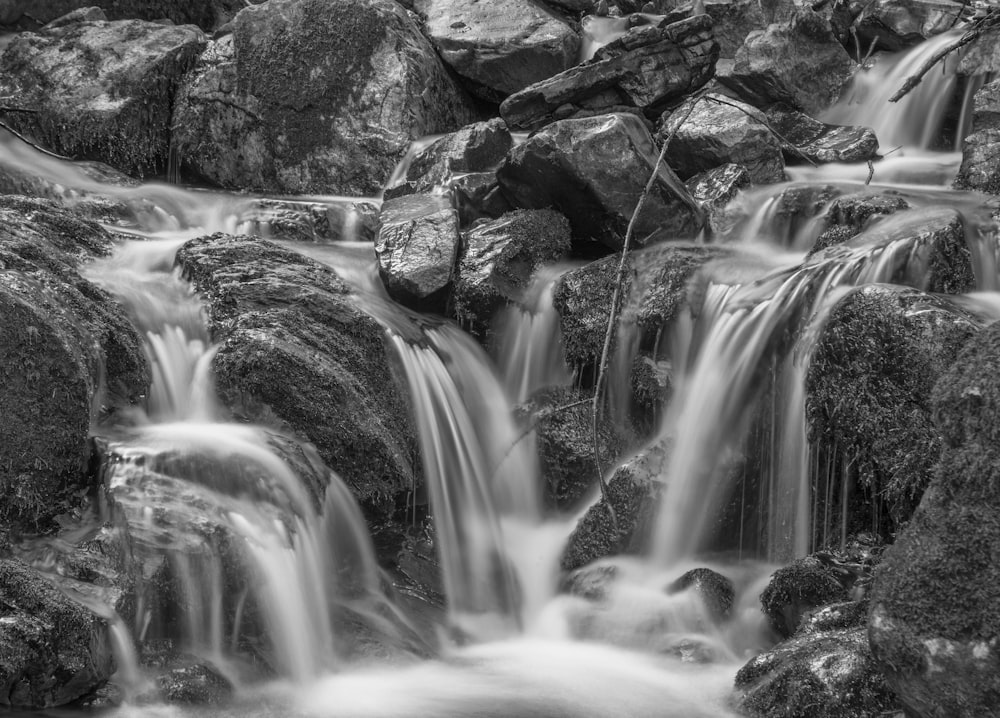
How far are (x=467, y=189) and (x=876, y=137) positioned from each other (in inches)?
190

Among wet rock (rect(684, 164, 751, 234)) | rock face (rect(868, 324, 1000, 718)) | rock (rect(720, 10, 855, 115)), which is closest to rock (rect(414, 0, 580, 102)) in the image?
rock (rect(720, 10, 855, 115))

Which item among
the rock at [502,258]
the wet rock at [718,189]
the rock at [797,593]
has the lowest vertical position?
the rock at [797,593]

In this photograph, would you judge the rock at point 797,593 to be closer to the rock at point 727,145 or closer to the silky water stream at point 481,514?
the silky water stream at point 481,514

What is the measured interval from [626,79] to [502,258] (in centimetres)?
405

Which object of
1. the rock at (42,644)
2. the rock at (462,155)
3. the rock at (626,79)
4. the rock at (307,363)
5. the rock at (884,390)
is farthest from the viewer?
the rock at (626,79)

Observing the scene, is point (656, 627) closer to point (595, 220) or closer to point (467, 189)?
point (595, 220)

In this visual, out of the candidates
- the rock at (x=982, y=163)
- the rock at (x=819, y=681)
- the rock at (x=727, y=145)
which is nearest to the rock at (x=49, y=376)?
the rock at (x=819, y=681)

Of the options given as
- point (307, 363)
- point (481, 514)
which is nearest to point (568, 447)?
point (481, 514)

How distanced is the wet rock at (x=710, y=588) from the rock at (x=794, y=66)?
7.98 metres

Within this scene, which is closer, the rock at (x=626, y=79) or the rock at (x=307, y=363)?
the rock at (x=307, y=363)

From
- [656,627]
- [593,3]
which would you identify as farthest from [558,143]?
[593,3]

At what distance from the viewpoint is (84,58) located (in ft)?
36.8

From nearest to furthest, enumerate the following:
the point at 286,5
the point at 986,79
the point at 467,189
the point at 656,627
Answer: the point at 656,627, the point at 467,189, the point at 986,79, the point at 286,5

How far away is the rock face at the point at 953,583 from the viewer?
330 centimetres
